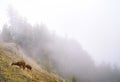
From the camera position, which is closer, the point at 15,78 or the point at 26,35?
the point at 15,78

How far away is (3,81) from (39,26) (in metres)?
148

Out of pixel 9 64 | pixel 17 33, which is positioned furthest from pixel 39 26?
pixel 9 64

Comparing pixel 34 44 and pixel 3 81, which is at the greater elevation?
pixel 34 44

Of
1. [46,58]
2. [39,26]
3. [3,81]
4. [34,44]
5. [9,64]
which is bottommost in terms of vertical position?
[3,81]

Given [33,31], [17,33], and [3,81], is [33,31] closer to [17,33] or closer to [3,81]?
[17,33]

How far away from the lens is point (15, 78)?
170ft

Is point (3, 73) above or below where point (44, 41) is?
below

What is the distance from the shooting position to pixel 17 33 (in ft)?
527

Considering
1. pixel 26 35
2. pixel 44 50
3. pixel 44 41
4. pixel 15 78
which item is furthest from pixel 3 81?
pixel 44 41

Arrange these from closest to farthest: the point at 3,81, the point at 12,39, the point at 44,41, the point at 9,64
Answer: the point at 3,81 → the point at 9,64 → the point at 12,39 → the point at 44,41

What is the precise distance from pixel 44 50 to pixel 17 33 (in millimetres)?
26124

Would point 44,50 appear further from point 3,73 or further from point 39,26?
point 3,73

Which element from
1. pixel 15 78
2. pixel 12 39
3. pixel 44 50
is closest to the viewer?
pixel 15 78

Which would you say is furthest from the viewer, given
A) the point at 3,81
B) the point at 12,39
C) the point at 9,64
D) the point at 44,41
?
the point at 44,41
